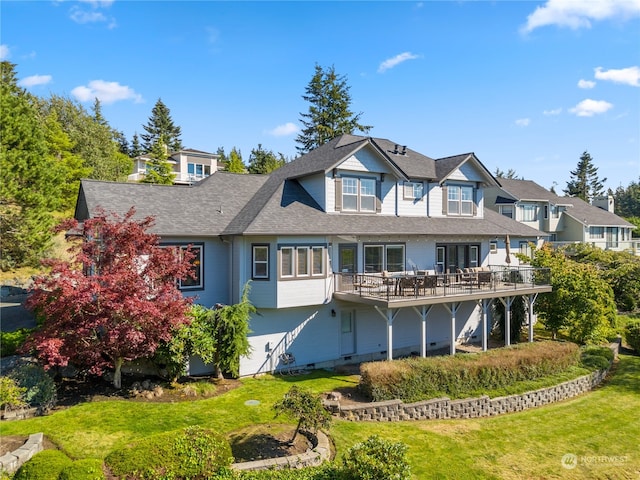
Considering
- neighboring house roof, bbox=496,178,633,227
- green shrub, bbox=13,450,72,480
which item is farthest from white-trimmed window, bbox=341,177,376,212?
neighboring house roof, bbox=496,178,633,227

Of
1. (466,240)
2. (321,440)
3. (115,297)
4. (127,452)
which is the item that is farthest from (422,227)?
(127,452)

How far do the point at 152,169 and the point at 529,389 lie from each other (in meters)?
39.5

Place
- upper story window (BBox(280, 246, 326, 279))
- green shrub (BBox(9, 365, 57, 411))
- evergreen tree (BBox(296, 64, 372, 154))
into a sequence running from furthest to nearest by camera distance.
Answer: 1. evergreen tree (BBox(296, 64, 372, 154))
2. upper story window (BBox(280, 246, 326, 279))
3. green shrub (BBox(9, 365, 57, 411))

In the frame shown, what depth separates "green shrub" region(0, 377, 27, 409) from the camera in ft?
35.9

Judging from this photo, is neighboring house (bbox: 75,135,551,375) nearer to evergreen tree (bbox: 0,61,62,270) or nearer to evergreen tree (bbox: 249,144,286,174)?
evergreen tree (bbox: 0,61,62,270)

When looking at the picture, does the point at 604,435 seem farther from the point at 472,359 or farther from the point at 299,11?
the point at 299,11

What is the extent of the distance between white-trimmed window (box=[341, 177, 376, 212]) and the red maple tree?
29.4 ft

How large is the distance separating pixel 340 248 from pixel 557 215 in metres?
40.3

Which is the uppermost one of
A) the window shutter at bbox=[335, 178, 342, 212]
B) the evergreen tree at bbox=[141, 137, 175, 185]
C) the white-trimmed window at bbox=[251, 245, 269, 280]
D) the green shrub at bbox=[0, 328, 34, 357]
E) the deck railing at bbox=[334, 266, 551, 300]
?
the evergreen tree at bbox=[141, 137, 175, 185]

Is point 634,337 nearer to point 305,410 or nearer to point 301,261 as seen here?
point 301,261

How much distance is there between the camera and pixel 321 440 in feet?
35.8

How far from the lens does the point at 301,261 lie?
Result: 1742cm

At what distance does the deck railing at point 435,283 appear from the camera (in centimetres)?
1731

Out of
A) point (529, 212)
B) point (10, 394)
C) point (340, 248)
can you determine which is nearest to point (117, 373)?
point (10, 394)
